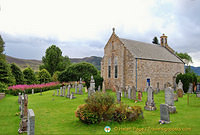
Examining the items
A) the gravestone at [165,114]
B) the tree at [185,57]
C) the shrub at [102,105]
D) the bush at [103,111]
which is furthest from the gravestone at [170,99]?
the tree at [185,57]

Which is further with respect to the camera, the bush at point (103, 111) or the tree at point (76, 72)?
the tree at point (76, 72)

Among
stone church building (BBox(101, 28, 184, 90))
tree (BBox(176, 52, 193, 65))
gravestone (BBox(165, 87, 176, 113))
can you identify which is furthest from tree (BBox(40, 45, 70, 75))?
gravestone (BBox(165, 87, 176, 113))

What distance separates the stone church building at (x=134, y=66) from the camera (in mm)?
26109

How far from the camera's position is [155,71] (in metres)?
28.3

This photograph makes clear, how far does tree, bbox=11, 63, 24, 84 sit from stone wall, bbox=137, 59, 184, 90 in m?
26.7

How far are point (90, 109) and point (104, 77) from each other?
75.9ft

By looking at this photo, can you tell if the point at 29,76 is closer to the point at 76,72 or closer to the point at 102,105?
the point at 76,72

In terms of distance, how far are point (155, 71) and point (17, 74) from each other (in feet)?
98.5

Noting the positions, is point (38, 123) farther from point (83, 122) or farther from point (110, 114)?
point (110, 114)

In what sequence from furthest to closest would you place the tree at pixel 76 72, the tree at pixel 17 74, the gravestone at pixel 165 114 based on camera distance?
the tree at pixel 76 72
the tree at pixel 17 74
the gravestone at pixel 165 114

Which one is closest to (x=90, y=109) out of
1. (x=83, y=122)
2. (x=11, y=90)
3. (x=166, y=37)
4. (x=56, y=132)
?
(x=83, y=122)

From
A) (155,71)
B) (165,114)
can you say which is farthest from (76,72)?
(165,114)

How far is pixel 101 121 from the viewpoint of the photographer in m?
8.71

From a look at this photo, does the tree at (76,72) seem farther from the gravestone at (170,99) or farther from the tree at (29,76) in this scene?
the gravestone at (170,99)
